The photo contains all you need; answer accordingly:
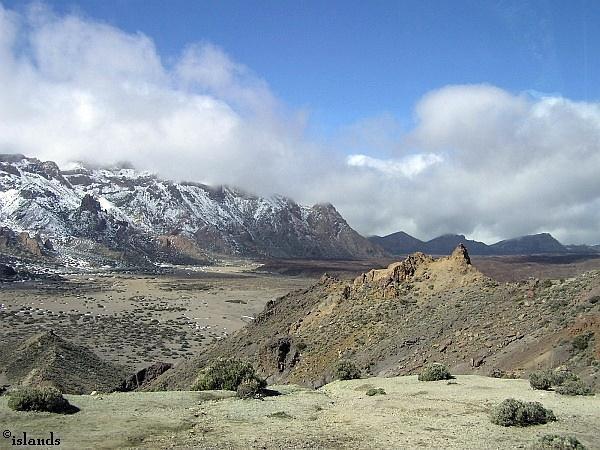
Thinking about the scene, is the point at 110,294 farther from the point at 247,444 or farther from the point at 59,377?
the point at 247,444

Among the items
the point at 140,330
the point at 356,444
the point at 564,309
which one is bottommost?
the point at 140,330

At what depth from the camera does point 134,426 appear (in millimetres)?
11914

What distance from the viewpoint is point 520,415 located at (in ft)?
39.3

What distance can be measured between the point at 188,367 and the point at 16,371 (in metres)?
11.1

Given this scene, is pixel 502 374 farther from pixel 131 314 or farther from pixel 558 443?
pixel 131 314

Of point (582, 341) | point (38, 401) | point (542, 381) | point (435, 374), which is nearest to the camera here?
point (38, 401)

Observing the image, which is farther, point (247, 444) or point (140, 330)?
point (140, 330)

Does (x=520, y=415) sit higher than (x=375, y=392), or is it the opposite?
(x=520, y=415)

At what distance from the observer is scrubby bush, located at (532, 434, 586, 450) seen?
982 centimetres

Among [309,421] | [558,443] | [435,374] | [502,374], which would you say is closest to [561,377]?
A: [502,374]

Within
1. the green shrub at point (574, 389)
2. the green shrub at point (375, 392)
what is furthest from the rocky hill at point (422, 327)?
the green shrub at point (375, 392)

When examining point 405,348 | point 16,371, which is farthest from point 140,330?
point 405,348

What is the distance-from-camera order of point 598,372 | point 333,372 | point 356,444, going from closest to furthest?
point 356,444 → point 598,372 → point 333,372

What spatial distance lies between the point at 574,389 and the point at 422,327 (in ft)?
46.1
